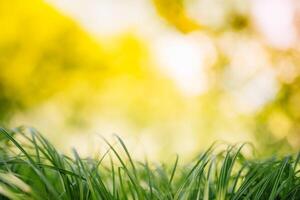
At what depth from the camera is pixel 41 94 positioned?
395 cm

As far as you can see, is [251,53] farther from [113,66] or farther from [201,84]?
[113,66]

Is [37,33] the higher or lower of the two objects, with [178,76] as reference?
higher

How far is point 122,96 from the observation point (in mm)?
4195

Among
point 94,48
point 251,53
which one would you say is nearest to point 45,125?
point 94,48

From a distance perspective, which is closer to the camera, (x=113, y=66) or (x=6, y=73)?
(x=6, y=73)

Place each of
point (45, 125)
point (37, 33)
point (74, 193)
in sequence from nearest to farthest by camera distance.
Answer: point (74, 193)
point (45, 125)
point (37, 33)

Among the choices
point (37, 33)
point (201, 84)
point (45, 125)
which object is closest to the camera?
point (45, 125)

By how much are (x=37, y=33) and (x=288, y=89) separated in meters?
1.90

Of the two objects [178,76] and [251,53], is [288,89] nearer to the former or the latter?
[251,53]

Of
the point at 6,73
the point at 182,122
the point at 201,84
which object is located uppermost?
the point at 6,73

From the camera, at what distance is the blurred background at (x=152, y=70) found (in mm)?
3434

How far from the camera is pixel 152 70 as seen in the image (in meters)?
4.25

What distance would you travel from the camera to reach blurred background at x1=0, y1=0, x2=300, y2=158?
135 inches

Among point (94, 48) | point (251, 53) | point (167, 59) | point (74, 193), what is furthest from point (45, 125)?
point (74, 193)
